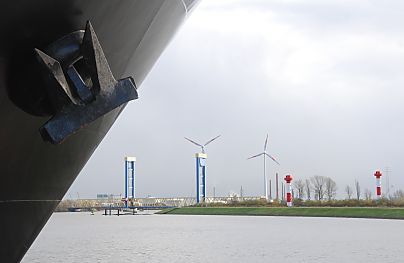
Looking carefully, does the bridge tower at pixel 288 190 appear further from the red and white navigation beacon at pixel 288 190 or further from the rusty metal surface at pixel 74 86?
the rusty metal surface at pixel 74 86

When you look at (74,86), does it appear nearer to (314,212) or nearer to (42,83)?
(42,83)

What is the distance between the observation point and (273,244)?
68.0 ft

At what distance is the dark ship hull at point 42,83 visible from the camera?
150 inches

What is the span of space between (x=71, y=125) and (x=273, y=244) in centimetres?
1778

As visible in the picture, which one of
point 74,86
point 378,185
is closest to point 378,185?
point 378,185

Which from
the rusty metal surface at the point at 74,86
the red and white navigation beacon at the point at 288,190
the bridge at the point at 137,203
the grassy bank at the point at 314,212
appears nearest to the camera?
the rusty metal surface at the point at 74,86

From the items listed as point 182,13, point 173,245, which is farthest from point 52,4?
point 173,245

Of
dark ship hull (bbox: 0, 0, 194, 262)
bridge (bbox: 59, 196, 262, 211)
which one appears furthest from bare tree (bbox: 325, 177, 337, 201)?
dark ship hull (bbox: 0, 0, 194, 262)

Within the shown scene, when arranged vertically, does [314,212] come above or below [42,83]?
below

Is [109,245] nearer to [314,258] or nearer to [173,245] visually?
[173,245]

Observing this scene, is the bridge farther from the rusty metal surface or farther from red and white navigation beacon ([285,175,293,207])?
the rusty metal surface

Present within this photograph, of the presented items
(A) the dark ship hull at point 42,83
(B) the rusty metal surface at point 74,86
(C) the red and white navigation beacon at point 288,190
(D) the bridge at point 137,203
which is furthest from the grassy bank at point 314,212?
(B) the rusty metal surface at point 74,86

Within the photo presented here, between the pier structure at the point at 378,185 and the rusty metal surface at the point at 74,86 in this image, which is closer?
the rusty metal surface at the point at 74,86

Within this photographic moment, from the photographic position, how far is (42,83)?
3.88 metres
